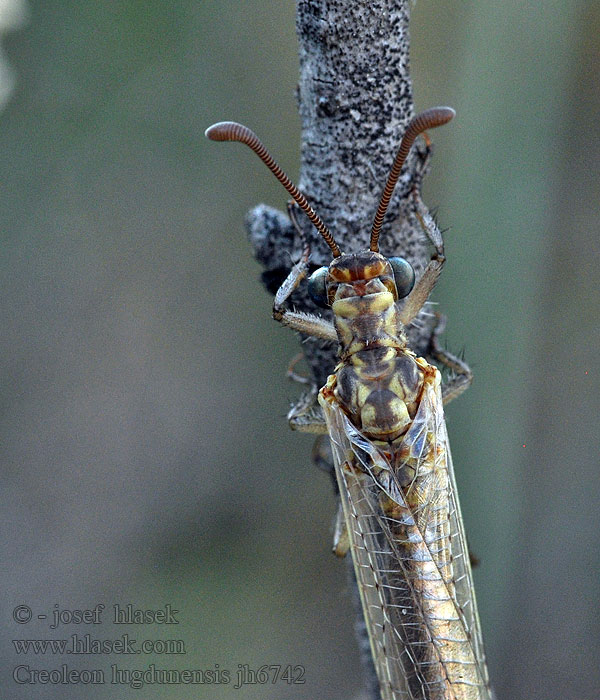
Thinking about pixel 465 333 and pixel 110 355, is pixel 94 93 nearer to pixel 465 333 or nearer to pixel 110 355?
pixel 110 355

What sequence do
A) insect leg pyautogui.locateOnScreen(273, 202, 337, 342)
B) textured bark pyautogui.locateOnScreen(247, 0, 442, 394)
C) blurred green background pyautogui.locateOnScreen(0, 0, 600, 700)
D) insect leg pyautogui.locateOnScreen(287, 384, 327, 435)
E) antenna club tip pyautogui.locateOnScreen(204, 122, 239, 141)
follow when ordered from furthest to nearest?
1. blurred green background pyautogui.locateOnScreen(0, 0, 600, 700)
2. insect leg pyautogui.locateOnScreen(287, 384, 327, 435)
3. insect leg pyautogui.locateOnScreen(273, 202, 337, 342)
4. antenna club tip pyautogui.locateOnScreen(204, 122, 239, 141)
5. textured bark pyautogui.locateOnScreen(247, 0, 442, 394)

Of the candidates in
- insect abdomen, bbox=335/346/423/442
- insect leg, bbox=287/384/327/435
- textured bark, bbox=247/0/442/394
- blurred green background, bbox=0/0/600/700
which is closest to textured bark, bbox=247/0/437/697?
textured bark, bbox=247/0/442/394

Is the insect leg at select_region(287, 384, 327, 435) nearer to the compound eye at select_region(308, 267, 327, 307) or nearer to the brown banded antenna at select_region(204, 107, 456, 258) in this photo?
the compound eye at select_region(308, 267, 327, 307)

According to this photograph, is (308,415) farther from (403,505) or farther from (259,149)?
(259,149)

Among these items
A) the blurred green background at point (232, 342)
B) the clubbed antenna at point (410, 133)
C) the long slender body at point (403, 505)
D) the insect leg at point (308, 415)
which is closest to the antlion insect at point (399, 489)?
the long slender body at point (403, 505)

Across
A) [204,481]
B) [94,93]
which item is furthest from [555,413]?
[94,93]

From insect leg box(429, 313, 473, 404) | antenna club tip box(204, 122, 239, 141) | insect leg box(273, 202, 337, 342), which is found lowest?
insect leg box(429, 313, 473, 404)
